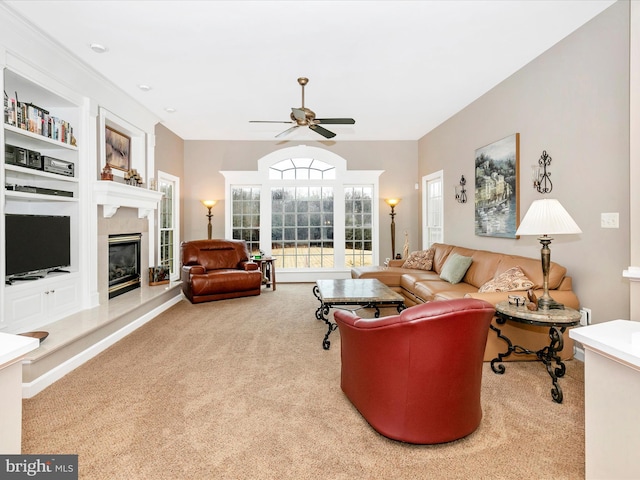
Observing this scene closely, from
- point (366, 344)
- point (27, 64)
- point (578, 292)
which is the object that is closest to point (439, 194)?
point (578, 292)

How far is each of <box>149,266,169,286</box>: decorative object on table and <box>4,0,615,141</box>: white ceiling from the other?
7.85 ft

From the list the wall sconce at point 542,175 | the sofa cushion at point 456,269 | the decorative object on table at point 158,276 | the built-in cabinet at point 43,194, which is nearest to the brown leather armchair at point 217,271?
the decorative object on table at point 158,276

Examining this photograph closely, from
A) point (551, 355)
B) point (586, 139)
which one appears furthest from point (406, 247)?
point (551, 355)

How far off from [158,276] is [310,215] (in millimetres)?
3058

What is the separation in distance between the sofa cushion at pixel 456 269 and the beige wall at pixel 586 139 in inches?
20.7

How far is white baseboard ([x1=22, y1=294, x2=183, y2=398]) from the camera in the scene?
2395 mm

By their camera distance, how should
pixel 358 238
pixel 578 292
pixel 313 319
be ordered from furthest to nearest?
pixel 358 238, pixel 313 319, pixel 578 292

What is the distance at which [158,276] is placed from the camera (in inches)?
205

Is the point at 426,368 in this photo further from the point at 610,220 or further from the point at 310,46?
the point at 310,46

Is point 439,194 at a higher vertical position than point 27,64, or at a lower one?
lower

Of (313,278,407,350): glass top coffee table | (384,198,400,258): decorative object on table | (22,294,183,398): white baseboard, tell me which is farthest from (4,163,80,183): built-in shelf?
(384,198,400,258): decorative object on table

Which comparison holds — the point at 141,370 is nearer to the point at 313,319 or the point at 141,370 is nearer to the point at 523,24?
the point at 313,319

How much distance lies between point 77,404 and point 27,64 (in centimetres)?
279

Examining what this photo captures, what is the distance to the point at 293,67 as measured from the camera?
369 centimetres
